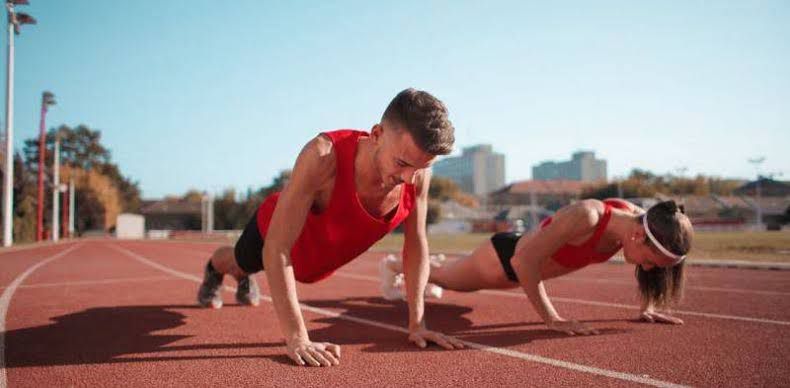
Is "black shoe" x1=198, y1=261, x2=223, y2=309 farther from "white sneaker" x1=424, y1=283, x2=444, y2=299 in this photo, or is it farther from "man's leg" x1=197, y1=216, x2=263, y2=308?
"white sneaker" x1=424, y1=283, x2=444, y2=299

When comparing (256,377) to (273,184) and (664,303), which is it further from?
(273,184)

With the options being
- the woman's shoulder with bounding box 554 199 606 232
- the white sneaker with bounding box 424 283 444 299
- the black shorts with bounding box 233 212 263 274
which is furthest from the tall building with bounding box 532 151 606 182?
the black shorts with bounding box 233 212 263 274

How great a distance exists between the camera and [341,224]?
2.96m

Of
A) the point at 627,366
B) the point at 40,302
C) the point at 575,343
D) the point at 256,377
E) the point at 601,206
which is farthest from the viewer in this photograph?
the point at 40,302

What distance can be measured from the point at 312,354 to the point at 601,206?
7.98ft

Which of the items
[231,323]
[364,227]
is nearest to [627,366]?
[364,227]

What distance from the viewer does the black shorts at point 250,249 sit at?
3709 mm

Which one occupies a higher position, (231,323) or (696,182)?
(696,182)

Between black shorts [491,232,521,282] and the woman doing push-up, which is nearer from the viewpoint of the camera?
the woman doing push-up

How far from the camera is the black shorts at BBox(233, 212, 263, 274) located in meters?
3.71

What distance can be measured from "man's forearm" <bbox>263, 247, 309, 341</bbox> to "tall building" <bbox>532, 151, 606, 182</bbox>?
171292mm

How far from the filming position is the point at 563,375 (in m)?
2.54

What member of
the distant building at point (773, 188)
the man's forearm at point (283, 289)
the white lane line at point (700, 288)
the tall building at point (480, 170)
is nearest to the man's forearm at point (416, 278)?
the man's forearm at point (283, 289)

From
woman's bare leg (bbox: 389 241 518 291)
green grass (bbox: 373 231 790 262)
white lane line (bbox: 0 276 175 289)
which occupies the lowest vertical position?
green grass (bbox: 373 231 790 262)
